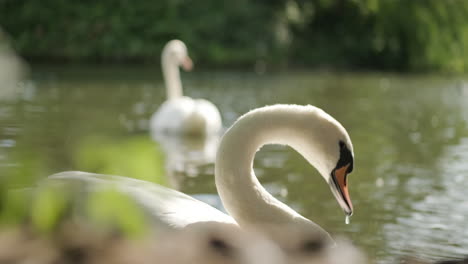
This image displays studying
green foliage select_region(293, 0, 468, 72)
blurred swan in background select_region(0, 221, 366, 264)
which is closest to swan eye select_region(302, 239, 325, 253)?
blurred swan in background select_region(0, 221, 366, 264)

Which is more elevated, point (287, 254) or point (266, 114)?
point (266, 114)

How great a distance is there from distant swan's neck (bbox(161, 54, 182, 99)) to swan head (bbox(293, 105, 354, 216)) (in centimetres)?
870

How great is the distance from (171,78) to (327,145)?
30.6 feet

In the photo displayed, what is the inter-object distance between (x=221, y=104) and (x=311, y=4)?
17.6 meters

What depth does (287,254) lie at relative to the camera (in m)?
1.09

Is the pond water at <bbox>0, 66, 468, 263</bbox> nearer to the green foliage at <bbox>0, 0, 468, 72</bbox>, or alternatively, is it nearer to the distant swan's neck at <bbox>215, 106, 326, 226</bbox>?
the distant swan's neck at <bbox>215, 106, 326, 226</bbox>

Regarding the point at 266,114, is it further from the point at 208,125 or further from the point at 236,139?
the point at 208,125

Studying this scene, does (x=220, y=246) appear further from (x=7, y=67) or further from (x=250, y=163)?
(x=250, y=163)

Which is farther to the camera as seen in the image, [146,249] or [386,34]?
[386,34]

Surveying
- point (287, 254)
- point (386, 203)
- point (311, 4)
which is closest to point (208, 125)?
point (386, 203)

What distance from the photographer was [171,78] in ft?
40.3

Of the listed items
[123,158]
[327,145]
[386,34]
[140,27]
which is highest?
[140,27]

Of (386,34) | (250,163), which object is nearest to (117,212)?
(250,163)

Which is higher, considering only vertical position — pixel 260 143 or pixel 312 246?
pixel 260 143
